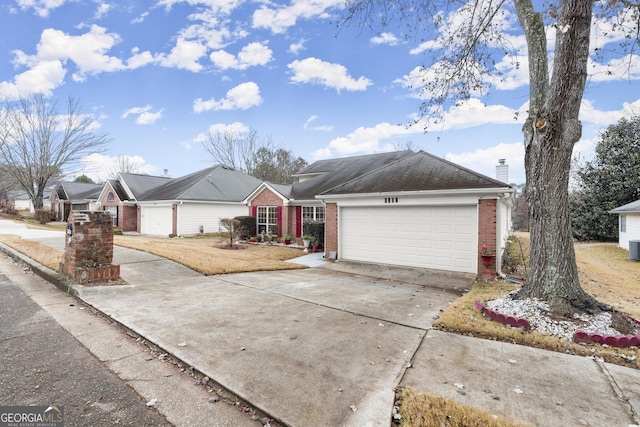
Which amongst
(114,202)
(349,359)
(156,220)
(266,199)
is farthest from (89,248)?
(114,202)

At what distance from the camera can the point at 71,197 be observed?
3244cm

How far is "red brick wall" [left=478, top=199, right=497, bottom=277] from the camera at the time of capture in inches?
329

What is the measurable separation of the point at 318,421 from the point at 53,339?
146 inches

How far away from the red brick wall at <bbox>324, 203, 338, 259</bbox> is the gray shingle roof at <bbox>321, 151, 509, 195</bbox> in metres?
0.63

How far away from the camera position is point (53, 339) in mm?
3789

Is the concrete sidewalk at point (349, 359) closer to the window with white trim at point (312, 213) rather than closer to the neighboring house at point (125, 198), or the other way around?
the window with white trim at point (312, 213)

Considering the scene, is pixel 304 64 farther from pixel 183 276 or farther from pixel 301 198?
pixel 183 276

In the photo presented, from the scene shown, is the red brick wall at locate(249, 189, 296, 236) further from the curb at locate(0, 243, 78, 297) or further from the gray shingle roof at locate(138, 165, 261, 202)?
the curb at locate(0, 243, 78, 297)

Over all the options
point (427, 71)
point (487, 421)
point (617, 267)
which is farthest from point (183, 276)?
point (617, 267)

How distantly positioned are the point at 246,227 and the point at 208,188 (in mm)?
6416

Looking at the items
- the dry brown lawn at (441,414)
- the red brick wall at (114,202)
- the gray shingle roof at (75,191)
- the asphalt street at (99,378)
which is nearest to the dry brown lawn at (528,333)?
the dry brown lawn at (441,414)

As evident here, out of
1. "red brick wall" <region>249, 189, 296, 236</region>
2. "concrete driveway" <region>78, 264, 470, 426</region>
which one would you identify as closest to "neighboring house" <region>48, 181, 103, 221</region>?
"red brick wall" <region>249, 189, 296, 236</region>

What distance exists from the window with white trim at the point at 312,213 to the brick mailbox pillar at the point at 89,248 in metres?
10.3

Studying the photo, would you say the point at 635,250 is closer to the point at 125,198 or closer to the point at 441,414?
the point at 441,414
